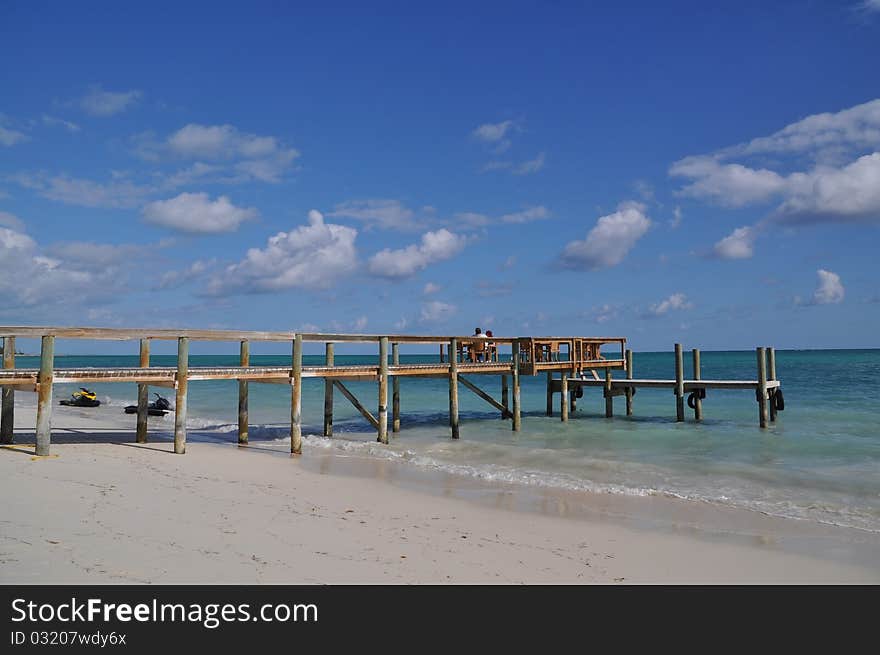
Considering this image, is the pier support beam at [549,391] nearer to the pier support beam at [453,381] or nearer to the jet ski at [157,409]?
the pier support beam at [453,381]

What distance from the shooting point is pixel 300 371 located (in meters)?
15.8

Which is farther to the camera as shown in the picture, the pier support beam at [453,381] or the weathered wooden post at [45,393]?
the pier support beam at [453,381]

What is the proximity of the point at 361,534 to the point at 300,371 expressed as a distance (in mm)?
8913

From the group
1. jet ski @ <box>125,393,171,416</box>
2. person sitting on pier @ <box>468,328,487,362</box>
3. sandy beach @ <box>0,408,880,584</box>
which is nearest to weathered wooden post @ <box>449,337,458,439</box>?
person sitting on pier @ <box>468,328,487,362</box>

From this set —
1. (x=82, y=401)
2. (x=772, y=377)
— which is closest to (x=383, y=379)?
(x=772, y=377)

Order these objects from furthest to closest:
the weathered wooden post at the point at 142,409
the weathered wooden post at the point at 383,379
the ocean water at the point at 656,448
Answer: the weathered wooden post at the point at 383,379 → the weathered wooden post at the point at 142,409 → the ocean water at the point at 656,448

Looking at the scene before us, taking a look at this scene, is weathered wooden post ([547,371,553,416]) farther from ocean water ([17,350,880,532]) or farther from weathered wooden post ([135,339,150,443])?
weathered wooden post ([135,339,150,443])

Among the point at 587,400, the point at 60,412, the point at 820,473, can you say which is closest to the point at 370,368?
the point at 820,473

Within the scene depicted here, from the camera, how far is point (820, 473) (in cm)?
1416

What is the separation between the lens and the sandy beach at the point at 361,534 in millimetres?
5844

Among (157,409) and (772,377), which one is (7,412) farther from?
(772,377)

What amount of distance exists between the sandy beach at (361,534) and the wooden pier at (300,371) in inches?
72.0

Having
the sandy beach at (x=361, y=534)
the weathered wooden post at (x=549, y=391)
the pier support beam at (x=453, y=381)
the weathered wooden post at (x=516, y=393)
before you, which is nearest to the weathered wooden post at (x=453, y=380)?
the pier support beam at (x=453, y=381)

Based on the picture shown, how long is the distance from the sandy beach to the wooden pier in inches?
72.0
